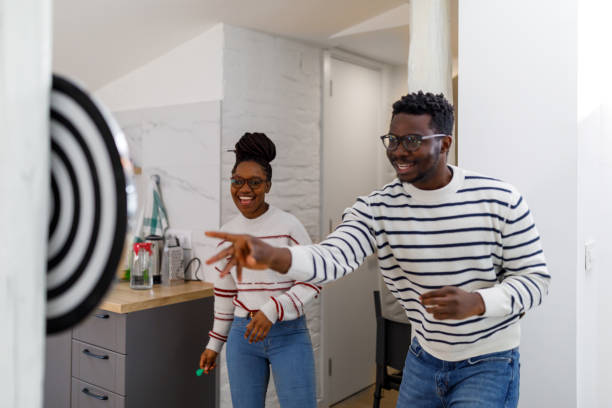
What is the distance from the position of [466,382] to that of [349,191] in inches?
91.9

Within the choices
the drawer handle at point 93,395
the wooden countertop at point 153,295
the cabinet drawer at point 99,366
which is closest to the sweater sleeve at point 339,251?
the wooden countertop at point 153,295

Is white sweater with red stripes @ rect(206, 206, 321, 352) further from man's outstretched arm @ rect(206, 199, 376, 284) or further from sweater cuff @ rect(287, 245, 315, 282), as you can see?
sweater cuff @ rect(287, 245, 315, 282)

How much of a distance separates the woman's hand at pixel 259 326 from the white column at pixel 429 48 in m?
0.97

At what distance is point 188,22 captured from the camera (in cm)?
264

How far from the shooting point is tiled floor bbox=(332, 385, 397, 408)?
3.38m

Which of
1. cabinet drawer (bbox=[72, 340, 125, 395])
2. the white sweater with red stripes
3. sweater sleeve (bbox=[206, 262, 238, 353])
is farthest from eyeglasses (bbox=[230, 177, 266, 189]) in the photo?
cabinet drawer (bbox=[72, 340, 125, 395])

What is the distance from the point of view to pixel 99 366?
2.49 metres

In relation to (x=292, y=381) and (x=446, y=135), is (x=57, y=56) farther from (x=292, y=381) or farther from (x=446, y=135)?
(x=446, y=135)

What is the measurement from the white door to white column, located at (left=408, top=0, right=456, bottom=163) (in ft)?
4.38

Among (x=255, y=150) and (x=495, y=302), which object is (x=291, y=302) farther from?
(x=495, y=302)
